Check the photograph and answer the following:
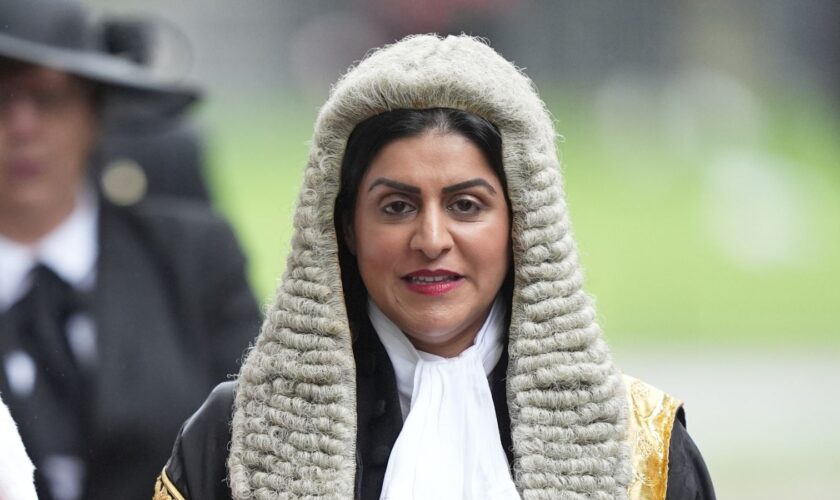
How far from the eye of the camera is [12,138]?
3.55 m

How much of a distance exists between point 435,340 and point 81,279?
5.44ft

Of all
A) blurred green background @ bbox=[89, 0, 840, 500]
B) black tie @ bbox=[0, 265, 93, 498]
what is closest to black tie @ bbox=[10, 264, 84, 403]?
black tie @ bbox=[0, 265, 93, 498]

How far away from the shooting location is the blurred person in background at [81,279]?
3.57m

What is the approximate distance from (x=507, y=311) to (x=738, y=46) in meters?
2.07

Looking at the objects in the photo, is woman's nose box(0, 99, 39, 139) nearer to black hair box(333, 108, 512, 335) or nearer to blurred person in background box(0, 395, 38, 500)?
black hair box(333, 108, 512, 335)

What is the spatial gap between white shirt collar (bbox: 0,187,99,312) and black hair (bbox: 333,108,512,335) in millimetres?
1496

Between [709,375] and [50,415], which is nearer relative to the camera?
[50,415]

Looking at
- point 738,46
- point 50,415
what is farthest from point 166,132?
point 738,46

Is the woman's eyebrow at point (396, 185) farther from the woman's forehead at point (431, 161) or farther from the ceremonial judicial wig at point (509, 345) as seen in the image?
the ceremonial judicial wig at point (509, 345)

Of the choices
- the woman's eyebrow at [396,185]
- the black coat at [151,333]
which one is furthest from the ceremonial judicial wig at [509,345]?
the black coat at [151,333]

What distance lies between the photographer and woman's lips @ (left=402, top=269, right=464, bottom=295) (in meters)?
2.27

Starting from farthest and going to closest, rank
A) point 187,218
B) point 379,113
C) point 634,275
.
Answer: point 634,275 < point 187,218 < point 379,113

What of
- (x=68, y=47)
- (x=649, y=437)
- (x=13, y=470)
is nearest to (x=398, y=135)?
(x=649, y=437)

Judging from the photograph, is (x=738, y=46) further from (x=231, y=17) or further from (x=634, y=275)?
(x=231, y=17)
